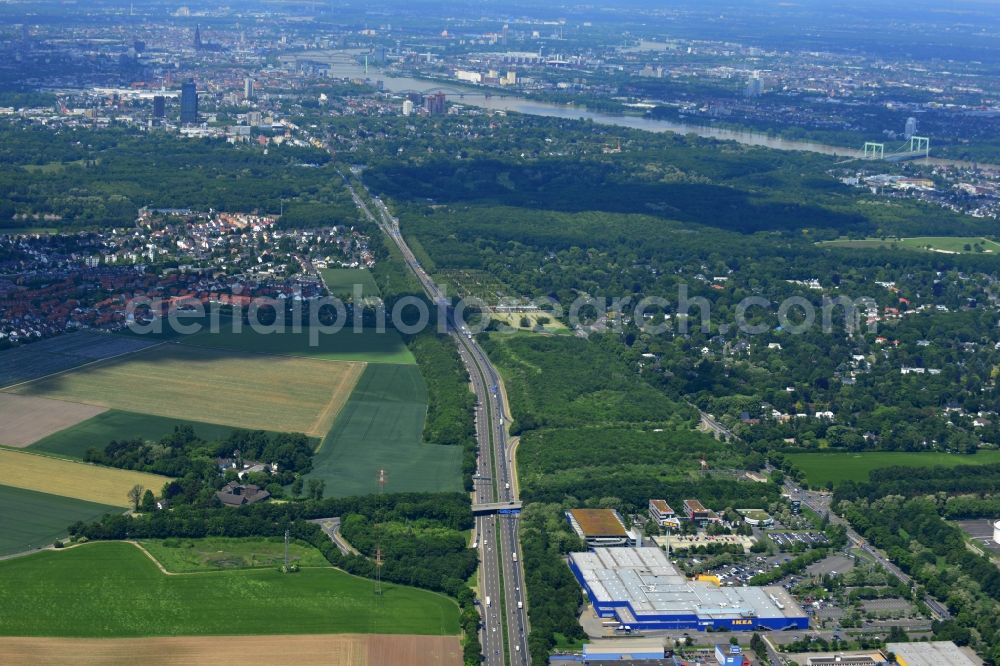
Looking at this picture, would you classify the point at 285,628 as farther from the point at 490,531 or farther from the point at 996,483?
the point at 996,483

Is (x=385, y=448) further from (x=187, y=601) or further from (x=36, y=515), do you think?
(x=187, y=601)

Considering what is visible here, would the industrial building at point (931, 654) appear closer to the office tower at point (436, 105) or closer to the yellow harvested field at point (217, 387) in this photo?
the yellow harvested field at point (217, 387)

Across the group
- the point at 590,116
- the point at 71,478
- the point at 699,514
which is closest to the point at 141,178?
the point at 71,478

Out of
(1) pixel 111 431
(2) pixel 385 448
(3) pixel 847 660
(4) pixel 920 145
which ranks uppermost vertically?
(3) pixel 847 660

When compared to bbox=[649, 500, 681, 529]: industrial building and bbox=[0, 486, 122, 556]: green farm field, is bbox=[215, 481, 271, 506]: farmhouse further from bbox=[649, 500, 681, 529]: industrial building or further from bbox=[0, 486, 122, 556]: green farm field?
bbox=[649, 500, 681, 529]: industrial building

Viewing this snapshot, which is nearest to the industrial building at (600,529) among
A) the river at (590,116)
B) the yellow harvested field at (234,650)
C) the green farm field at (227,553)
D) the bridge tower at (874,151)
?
the green farm field at (227,553)

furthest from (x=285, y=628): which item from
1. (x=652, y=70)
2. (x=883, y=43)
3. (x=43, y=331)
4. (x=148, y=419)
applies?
(x=883, y=43)
